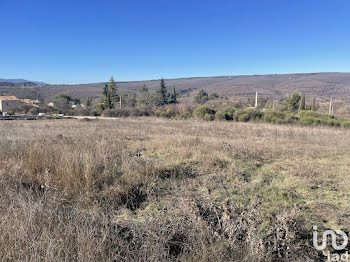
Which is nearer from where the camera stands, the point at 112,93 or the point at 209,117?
the point at 209,117

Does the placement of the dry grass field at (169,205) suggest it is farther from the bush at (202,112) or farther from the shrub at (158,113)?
the shrub at (158,113)

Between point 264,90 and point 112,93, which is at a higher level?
point 264,90

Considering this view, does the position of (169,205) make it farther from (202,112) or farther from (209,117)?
(202,112)

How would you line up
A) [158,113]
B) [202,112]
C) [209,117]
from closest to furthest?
[209,117] → [202,112] → [158,113]

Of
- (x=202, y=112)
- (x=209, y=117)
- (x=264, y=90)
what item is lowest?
(x=209, y=117)

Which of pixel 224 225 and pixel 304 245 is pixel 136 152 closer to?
pixel 224 225

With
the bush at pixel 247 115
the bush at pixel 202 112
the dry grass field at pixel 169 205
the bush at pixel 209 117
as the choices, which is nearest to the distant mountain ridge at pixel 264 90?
the bush at pixel 202 112

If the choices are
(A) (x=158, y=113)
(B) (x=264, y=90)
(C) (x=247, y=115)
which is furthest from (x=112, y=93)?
(B) (x=264, y=90)

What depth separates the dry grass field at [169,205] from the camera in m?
1.81

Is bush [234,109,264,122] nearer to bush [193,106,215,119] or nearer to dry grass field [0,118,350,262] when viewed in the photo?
bush [193,106,215,119]

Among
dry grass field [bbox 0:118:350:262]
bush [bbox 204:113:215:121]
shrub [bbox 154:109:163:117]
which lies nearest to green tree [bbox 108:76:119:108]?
shrub [bbox 154:109:163:117]

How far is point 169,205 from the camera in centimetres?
304

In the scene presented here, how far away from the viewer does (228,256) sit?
183 cm

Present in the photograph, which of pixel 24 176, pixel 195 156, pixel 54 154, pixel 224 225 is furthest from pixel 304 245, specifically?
pixel 54 154
